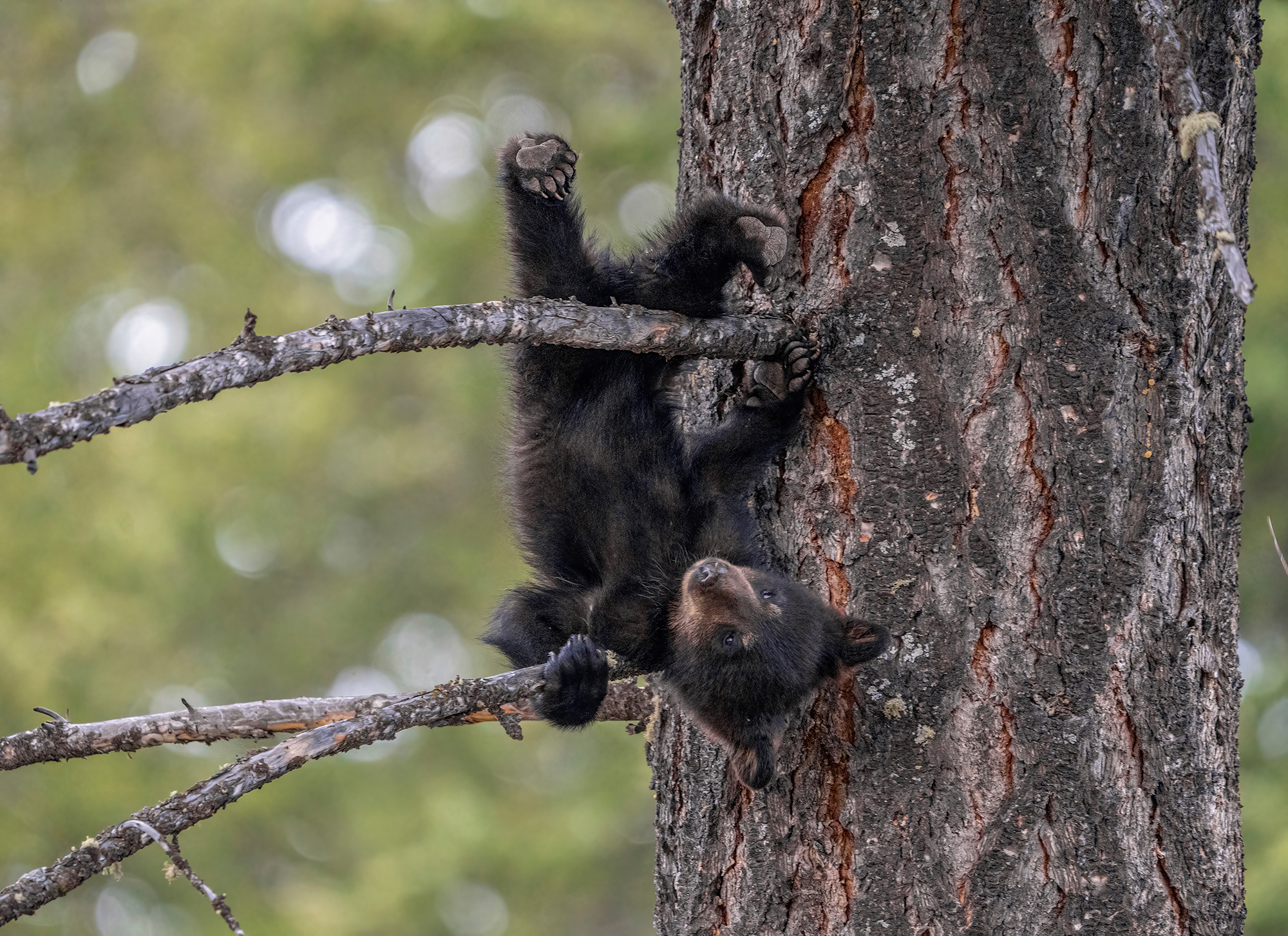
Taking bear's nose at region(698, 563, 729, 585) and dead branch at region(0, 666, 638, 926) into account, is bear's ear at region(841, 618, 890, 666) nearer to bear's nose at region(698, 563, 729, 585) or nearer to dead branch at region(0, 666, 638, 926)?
bear's nose at region(698, 563, 729, 585)

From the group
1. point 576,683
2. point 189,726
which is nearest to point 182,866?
point 189,726

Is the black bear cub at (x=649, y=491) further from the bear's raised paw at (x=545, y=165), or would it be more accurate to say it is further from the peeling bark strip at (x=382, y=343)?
the peeling bark strip at (x=382, y=343)

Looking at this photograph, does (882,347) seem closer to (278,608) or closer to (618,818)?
(618,818)

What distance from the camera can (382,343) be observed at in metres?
1.92

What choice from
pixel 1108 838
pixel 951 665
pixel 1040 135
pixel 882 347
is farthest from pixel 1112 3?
pixel 1108 838

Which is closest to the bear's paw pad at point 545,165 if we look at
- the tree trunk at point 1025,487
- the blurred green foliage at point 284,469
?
Result: the tree trunk at point 1025,487

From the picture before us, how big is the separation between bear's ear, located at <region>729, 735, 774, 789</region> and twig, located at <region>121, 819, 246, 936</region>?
4.08 ft

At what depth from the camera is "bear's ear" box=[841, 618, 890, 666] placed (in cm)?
252

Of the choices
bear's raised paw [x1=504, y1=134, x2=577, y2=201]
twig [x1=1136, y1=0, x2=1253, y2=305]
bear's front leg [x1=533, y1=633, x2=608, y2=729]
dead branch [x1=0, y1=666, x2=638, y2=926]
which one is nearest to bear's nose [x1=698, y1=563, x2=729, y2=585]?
bear's front leg [x1=533, y1=633, x2=608, y2=729]

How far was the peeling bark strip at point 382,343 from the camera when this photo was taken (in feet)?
4.80

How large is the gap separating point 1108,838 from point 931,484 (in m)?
0.83

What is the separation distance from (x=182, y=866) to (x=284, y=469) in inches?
300

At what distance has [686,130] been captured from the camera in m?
3.15

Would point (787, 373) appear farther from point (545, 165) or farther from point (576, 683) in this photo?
point (545, 165)
